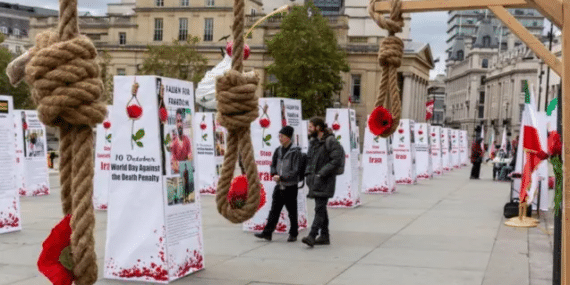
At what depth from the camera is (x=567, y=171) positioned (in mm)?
3730

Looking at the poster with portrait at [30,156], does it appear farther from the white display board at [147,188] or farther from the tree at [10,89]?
the tree at [10,89]

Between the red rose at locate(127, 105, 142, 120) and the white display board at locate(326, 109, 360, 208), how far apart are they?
965 cm

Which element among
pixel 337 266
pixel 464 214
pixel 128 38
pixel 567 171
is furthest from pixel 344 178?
pixel 128 38

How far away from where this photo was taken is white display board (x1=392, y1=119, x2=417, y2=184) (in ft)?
91.5

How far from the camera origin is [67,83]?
114 inches

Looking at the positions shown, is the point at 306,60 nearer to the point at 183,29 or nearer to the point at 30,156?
the point at 183,29

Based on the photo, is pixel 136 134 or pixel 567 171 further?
pixel 136 134

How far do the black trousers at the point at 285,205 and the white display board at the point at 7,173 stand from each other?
4067 millimetres

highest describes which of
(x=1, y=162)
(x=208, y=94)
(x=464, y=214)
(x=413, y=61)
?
(x=413, y=61)

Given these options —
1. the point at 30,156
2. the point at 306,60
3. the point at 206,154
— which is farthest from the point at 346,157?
the point at 306,60

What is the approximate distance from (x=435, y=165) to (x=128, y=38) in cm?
6007

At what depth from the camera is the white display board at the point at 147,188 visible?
30.3 feet

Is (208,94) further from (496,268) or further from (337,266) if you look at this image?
(496,268)

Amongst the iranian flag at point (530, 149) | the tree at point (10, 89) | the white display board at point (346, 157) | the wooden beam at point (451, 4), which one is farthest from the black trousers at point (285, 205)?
the tree at point (10, 89)
